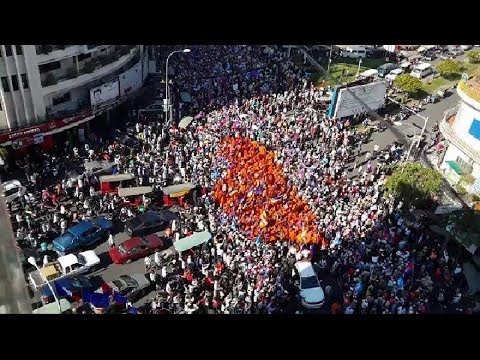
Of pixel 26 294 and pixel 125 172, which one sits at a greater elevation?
pixel 26 294

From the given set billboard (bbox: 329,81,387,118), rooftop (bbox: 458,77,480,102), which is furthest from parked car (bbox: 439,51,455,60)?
rooftop (bbox: 458,77,480,102)

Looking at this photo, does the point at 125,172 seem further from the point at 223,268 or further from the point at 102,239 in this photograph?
the point at 223,268

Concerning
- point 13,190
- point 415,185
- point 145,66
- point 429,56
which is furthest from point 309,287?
point 429,56

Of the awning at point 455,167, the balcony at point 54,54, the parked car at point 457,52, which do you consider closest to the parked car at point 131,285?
the balcony at point 54,54

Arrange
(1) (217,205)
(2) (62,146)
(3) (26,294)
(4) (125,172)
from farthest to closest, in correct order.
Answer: (2) (62,146), (4) (125,172), (1) (217,205), (3) (26,294)

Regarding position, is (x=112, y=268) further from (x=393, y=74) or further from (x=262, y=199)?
(x=393, y=74)
